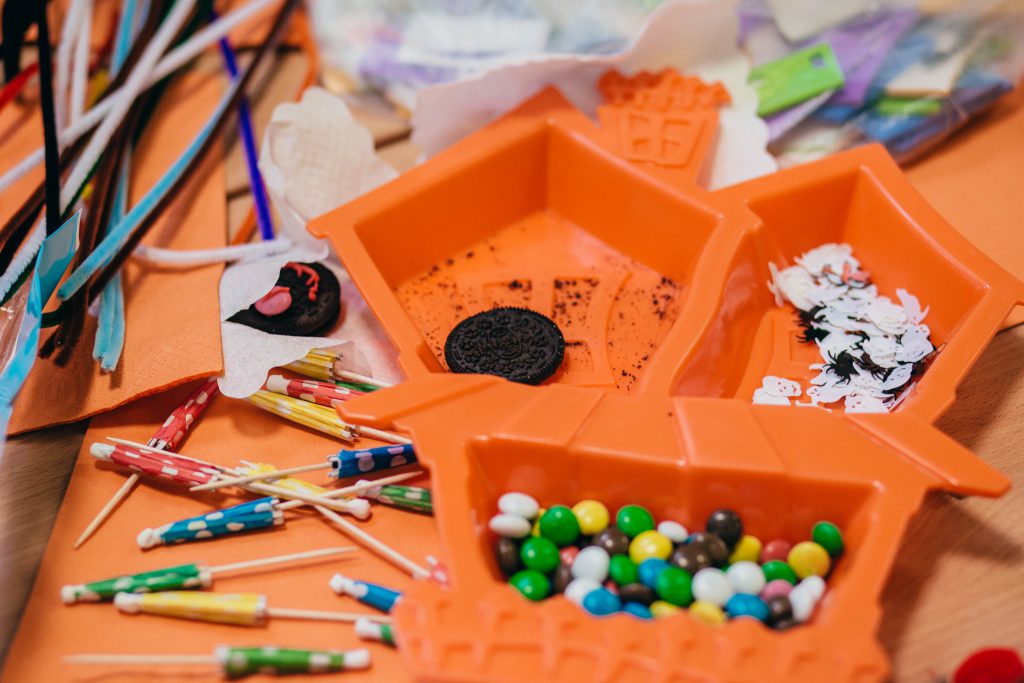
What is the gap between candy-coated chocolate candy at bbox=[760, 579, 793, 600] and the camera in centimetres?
99

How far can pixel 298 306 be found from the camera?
4.68 ft

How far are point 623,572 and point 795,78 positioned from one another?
41.2 inches

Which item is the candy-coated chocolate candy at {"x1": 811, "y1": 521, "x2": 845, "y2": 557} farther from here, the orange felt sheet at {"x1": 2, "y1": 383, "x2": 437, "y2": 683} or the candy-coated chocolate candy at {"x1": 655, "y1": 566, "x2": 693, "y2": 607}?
the orange felt sheet at {"x1": 2, "y1": 383, "x2": 437, "y2": 683}

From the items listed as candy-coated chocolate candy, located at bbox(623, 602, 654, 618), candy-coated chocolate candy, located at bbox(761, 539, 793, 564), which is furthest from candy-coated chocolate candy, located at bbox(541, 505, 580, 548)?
candy-coated chocolate candy, located at bbox(761, 539, 793, 564)

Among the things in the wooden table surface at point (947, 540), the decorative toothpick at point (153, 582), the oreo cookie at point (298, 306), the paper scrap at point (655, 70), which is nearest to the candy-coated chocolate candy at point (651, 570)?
the wooden table surface at point (947, 540)

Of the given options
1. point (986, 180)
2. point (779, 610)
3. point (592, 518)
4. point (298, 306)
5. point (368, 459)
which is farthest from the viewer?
point (986, 180)

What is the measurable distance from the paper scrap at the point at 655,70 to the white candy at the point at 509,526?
0.79 m

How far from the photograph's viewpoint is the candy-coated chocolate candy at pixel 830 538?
1.02 meters

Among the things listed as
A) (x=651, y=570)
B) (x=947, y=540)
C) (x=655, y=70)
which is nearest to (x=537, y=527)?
(x=651, y=570)

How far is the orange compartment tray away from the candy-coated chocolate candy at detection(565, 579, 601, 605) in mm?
75

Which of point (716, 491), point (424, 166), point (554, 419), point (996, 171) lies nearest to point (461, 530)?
point (554, 419)

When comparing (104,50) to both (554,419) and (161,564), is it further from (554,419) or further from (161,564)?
(554,419)

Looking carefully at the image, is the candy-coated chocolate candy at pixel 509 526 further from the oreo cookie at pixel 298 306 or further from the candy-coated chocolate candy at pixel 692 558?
the oreo cookie at pixel 298 306

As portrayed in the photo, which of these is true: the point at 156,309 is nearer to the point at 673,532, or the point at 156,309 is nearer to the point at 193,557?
the point at 193,557
